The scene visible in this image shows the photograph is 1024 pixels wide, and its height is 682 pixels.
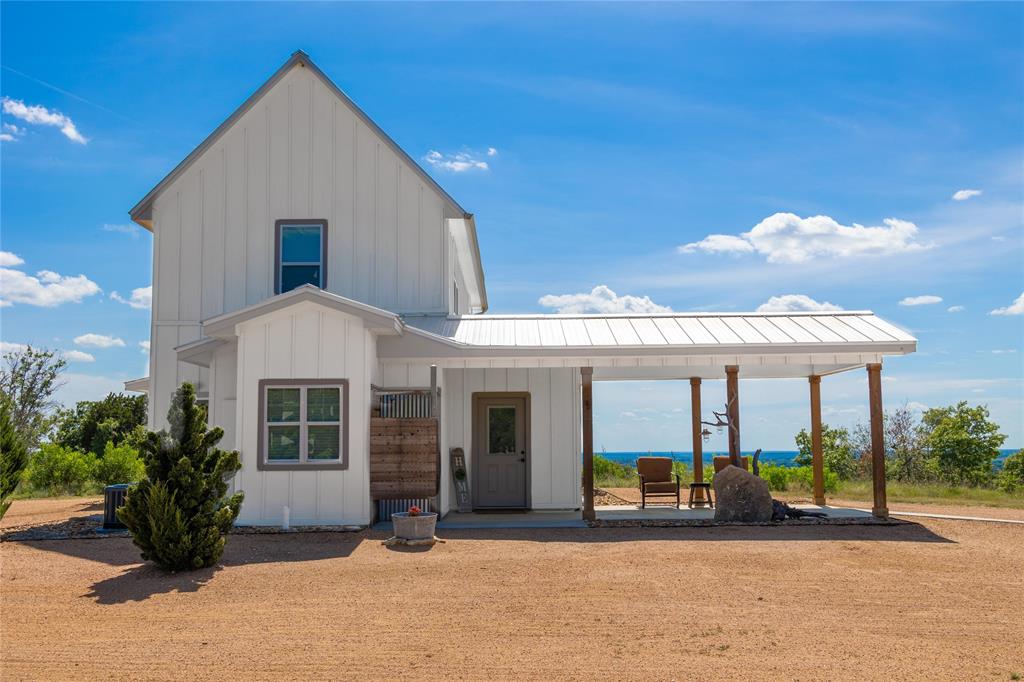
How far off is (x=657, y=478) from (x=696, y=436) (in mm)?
1265

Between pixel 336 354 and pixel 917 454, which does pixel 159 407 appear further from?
pixel 917 454

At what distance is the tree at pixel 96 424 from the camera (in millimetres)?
28094

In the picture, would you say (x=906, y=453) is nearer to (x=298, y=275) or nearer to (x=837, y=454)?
(x=837, y=454)

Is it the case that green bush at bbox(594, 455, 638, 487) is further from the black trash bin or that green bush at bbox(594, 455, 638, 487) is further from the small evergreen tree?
the small evergreen tree

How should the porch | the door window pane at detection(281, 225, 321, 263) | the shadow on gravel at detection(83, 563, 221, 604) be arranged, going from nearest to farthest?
the shadow on gravel at detection(83, 563, 221, 604) → the porch → the door window pane at detection(281, 225, 321, 263)

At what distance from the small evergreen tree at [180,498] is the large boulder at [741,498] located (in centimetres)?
709

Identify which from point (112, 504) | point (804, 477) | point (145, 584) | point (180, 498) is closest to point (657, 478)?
point (804, 477)

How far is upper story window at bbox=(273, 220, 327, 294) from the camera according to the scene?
1541cm

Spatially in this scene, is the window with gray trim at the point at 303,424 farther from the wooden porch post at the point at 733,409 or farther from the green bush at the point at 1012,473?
the green bush at the point at 1012,473

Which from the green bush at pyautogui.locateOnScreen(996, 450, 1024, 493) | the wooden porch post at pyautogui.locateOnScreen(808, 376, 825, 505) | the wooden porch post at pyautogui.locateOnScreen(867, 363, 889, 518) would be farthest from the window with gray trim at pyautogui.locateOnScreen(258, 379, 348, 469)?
the green bush at pyautogui.locateOnScreen(996, 450, 1024, 493)

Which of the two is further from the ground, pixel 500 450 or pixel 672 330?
pixel 672 330

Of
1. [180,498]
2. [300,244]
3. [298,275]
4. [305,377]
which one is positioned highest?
[300,244]

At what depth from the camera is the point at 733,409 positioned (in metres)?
13.9

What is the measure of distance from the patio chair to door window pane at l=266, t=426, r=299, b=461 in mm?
6192
